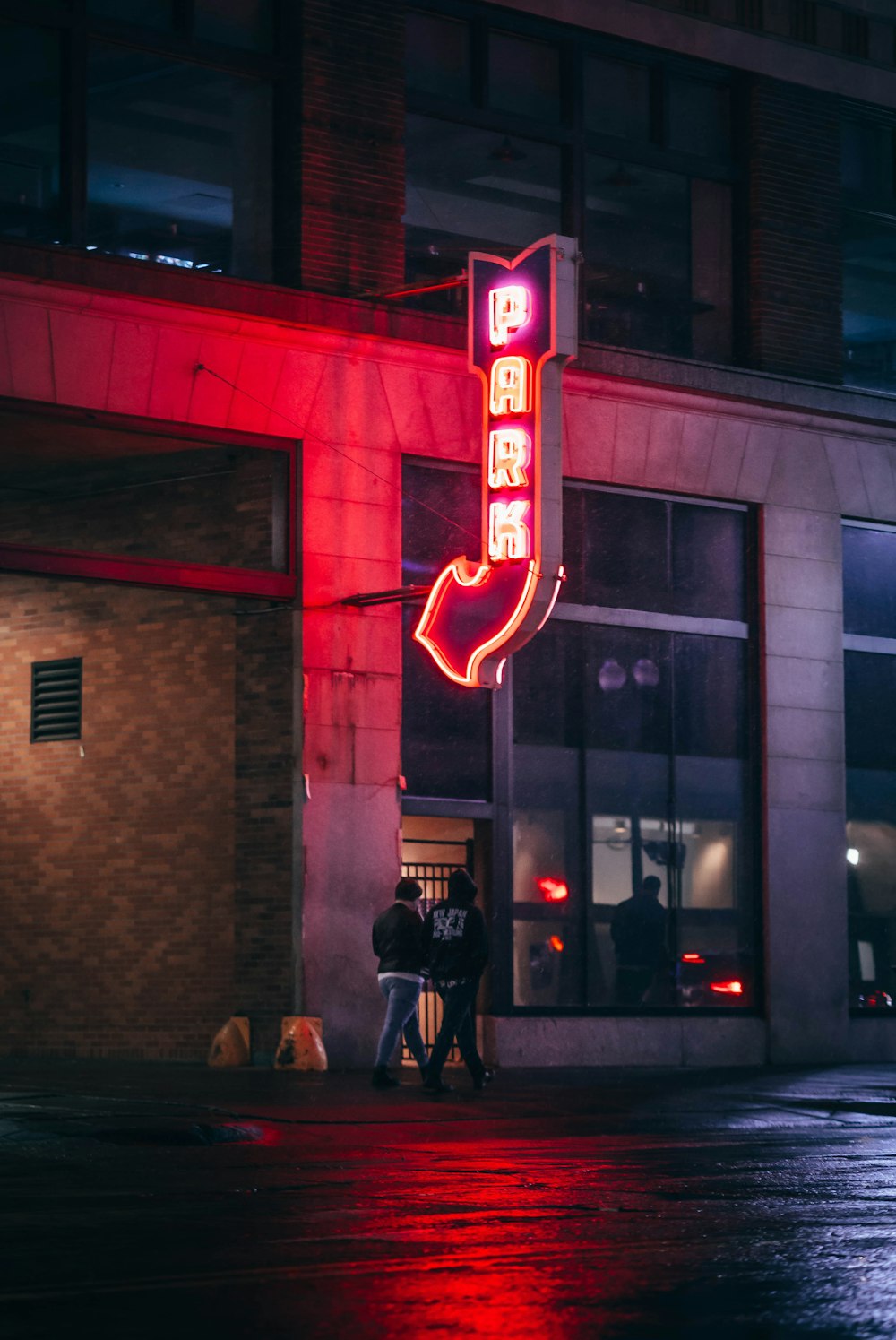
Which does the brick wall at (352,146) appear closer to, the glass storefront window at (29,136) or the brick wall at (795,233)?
the glass storefront window at (29,136)

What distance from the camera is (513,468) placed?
18.6m

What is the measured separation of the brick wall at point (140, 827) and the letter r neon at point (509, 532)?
85.4 inches

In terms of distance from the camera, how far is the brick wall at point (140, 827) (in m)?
19.0

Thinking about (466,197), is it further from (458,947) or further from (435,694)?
(458,947)

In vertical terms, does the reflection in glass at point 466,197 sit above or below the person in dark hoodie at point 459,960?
above

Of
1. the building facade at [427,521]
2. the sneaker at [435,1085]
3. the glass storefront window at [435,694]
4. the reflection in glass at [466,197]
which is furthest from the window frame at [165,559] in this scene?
the sneaker at [435,1085]

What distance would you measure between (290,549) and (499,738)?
2894mm

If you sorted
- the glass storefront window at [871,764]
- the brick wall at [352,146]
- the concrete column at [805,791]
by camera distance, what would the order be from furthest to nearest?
the glass storefront window at [871,764], the concrete column at [805,791], the brick wall at [352,146]

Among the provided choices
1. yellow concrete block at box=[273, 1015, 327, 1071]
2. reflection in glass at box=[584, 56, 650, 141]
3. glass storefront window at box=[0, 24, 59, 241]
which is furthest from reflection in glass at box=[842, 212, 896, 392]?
yellow concrete block at box=[273, 1015, 327, 1071]

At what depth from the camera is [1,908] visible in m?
21.0

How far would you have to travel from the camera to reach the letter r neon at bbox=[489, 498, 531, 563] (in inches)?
725

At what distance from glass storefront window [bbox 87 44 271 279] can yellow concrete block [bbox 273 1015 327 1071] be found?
23.4ft

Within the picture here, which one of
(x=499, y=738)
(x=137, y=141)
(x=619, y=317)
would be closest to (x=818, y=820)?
(x=499, y=738)

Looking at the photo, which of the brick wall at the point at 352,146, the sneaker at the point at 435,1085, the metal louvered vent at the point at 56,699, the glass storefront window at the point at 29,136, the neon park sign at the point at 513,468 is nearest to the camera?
the sneaker at the point at 435,1085
